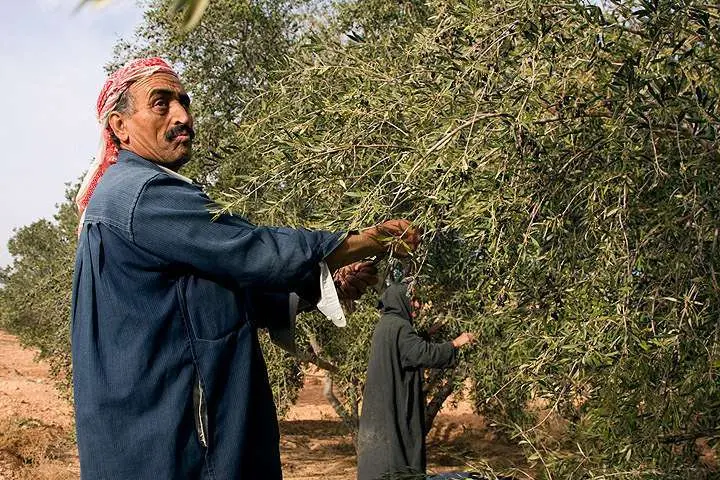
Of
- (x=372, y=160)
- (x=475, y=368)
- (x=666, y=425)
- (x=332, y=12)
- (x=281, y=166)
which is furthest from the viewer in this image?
(x=332, y=12)

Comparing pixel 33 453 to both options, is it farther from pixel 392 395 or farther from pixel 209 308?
pixel 209 308

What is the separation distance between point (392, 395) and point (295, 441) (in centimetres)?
898

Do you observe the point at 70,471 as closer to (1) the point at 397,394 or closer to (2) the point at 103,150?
(1) the point at 397,394

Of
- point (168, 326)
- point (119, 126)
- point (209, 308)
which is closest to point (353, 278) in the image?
point (209, 308)

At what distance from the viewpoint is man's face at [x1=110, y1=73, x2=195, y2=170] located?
8.82 ft

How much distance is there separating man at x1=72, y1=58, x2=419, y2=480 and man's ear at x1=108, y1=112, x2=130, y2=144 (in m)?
0.17

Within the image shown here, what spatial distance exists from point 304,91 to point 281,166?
4.70 ft

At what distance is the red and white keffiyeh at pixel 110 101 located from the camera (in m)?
2.71

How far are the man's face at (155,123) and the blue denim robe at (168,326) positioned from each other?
18 centimetres

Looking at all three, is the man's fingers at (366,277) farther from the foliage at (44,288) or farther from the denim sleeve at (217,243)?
the foliage at (44,288)

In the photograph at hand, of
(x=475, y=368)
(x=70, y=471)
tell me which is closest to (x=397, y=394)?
(x=475, y=368)

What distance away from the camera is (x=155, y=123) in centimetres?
269

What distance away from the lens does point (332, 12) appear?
9609 mm

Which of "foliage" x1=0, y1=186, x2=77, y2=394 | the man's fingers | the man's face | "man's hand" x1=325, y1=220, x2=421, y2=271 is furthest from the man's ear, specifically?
"foliage" x1=0, y1=186, x2=77, y2=394
